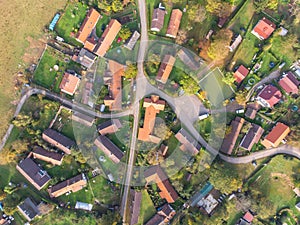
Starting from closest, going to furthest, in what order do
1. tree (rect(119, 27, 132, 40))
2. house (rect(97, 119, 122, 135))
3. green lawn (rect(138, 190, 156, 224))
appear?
tree (rect(119, 27, 132, 40)) → house (rect(97, 119, 122, 135)) → green lawn (rect(138, 190, 156, 224))

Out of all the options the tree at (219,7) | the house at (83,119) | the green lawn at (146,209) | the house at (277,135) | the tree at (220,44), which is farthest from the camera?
the green lawn at (146,209)

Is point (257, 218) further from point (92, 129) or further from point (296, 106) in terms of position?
point (92, 129)

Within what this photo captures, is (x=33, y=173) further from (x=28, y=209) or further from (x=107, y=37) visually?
(x=107, y=37)

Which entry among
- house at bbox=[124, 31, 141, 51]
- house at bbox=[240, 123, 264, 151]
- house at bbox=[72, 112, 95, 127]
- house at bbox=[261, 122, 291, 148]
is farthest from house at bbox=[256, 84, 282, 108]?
house at bbox=[72, 112, 95, 127]

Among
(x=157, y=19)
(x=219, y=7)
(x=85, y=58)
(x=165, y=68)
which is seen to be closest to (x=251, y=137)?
(x=165, y=68)

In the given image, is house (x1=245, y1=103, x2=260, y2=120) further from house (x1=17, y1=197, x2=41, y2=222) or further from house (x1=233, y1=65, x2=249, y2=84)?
house (x1=17, y1=197, x2=41, y2=222)

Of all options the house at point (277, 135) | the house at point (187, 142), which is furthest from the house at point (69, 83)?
the house at point (277, 135)

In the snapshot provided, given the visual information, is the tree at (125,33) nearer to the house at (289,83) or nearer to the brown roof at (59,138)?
the brown roof at (59,138)
